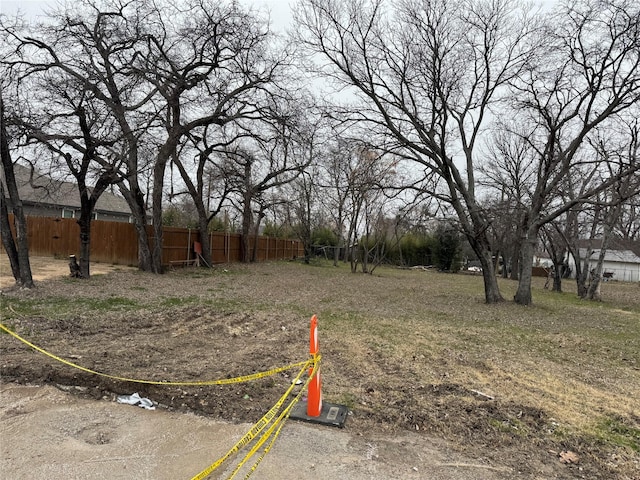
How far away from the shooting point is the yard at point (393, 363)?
3510 millimetres

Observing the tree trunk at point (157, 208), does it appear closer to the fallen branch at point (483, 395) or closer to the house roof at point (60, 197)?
the house roof at point (60, 197)

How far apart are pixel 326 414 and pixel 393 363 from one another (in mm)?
2001

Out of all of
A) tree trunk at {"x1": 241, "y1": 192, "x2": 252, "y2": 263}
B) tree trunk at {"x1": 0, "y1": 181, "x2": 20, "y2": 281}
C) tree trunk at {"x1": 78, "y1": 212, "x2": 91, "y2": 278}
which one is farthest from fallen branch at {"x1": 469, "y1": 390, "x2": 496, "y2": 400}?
tree trunk at {"x1": 241, "y1": 192, "x2": 252, "y2": 263}

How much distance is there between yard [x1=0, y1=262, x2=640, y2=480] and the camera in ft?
11.5

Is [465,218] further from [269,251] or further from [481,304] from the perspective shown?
[269,251]

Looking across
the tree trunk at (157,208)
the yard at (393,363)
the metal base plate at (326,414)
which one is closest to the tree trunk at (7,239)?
the yard at (393,363)

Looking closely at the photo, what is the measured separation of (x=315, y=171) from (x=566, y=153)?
653 inches

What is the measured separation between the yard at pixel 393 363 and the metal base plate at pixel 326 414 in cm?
10

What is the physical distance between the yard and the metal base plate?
0.10 m

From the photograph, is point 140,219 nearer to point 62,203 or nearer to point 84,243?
point 84,243

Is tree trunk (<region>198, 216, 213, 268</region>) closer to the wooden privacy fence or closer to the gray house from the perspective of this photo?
Result: the wooden privacy fence

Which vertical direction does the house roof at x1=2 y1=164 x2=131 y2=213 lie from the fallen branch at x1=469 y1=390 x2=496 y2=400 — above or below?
above

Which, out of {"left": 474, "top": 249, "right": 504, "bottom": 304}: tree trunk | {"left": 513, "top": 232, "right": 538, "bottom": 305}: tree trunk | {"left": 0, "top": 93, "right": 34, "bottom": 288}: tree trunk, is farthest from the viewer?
{"left": 474, "top": 249, "right": 504, "bottom": 304}: tree trunk

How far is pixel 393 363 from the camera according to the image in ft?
17.9
